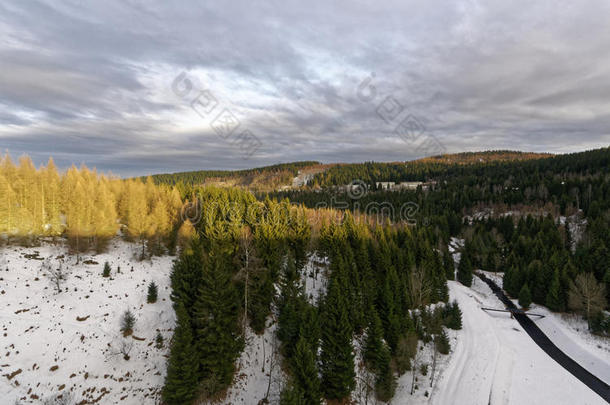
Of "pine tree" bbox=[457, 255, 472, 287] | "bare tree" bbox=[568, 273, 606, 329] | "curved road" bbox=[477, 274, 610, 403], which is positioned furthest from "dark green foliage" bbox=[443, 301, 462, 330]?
"pine tree" bbox=[457, 255, 472, 287]

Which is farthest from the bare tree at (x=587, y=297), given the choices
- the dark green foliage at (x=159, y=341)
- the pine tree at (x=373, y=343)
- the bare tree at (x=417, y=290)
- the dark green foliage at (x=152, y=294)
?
the dark green foliage at (x=152, y=294)

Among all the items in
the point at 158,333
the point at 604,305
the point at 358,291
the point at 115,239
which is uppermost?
the point at 115,239

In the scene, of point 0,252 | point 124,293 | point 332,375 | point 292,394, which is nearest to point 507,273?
point 332,375

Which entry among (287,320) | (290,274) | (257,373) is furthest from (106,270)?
(287,320)

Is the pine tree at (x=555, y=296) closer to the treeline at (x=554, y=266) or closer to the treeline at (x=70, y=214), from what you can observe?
the treeline at (x=554, y=266)

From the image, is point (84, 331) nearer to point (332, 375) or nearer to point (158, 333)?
point (158, 333)

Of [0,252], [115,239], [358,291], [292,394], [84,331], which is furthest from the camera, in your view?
[115,239]
